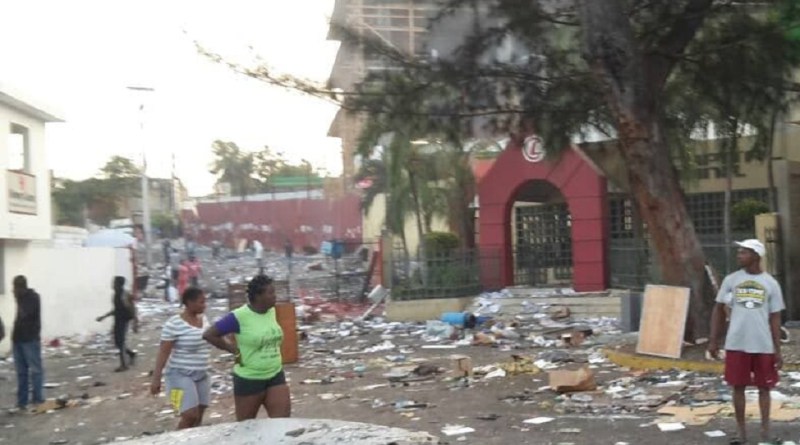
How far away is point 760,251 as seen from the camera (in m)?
6.64

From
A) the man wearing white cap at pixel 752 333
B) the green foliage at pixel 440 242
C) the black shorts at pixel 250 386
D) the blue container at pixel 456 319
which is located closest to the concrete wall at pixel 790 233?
the blue container at pixel 456 319

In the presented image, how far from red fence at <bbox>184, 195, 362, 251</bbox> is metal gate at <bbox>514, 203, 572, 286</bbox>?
22742 mm

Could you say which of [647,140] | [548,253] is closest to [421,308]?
[548,253]

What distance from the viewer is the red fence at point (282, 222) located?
48.8 meters

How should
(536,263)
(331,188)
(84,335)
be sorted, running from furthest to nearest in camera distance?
1. (331,188)
2. (536,263)
3. (84,335)

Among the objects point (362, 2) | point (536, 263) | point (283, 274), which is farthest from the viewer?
point (283, 274)

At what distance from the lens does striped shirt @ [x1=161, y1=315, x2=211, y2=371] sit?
6.67 metres

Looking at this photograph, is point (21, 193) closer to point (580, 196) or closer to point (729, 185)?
point (580, 196)

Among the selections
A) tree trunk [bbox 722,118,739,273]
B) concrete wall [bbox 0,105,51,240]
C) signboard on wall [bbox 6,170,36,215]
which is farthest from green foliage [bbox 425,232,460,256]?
signboard on wall [bbox 6,170,36,215]

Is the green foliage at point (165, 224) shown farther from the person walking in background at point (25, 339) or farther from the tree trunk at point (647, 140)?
the tree trunk at point (647, 140)

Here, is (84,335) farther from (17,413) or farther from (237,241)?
(237,241)

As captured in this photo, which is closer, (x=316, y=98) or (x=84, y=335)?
(x=316, y=98)

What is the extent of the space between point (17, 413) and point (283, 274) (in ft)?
92.2

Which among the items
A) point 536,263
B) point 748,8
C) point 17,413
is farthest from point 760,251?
point 536,263
